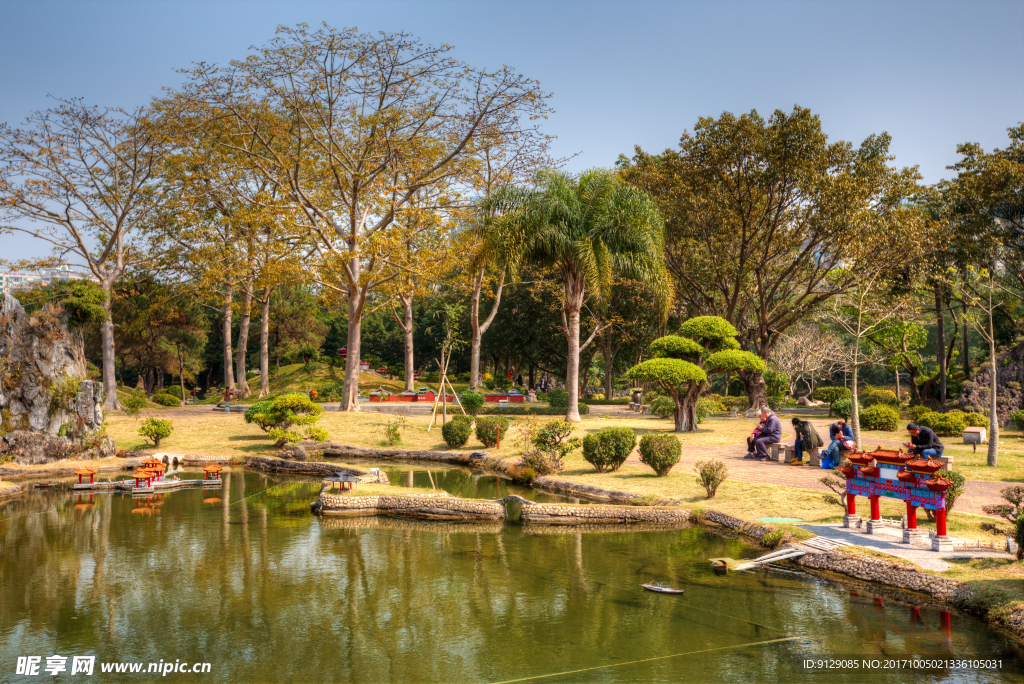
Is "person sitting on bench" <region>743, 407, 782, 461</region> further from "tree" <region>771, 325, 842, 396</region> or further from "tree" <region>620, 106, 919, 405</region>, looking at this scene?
"tree" <region>771, 325, 842, 396</region>

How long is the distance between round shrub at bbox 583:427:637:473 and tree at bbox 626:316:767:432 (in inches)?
197

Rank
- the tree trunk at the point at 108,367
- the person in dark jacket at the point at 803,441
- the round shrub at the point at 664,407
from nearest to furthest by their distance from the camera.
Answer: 1. the person in dark jacket at the point at 803,441
2. the round shrub at the point at 664,407
3. the tree trunk at the point at 108,367

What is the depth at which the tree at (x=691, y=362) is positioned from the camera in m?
23.0

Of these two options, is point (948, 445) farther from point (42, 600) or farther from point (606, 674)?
point (42, 600)

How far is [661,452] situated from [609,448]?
Answer: 1.63 metres

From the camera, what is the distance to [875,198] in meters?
31.1

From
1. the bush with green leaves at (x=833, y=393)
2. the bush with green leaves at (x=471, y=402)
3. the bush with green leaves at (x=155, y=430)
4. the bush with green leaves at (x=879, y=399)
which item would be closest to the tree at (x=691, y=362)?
the bush with green leaves at (x=471, y=402)

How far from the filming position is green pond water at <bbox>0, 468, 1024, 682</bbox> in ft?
23.6

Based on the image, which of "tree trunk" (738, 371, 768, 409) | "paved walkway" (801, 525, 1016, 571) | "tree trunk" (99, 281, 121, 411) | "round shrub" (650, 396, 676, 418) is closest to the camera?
"paved walkway" (801, 525, 1016, 571)

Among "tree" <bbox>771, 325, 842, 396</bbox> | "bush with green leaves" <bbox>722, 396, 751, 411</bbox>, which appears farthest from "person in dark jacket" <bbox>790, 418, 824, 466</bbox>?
"tree" <bbox>771, 325, 842, 396</bbox>

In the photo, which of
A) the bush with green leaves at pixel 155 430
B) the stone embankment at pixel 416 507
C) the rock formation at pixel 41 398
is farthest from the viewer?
the bush with green leaves at pixel 155 430

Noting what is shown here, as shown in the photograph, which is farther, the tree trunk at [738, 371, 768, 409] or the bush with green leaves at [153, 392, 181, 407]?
the bush with green leaves at [153, 392, 181, 407]

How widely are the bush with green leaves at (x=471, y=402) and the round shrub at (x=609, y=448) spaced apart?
1135 centimetres

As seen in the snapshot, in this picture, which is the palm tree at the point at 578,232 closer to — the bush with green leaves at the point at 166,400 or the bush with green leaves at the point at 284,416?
the bush with green leaves at the point at 284,416
